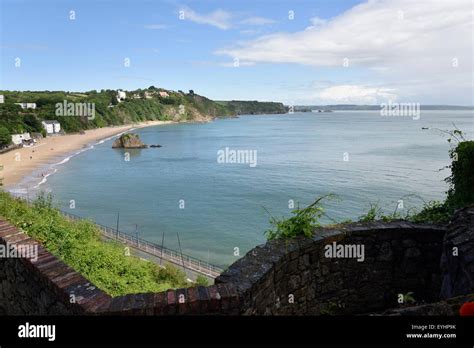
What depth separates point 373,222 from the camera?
17.8 ft

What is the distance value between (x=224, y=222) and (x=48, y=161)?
5157cm

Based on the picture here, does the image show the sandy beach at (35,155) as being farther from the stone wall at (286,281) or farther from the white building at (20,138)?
the stone wall at (286,281)

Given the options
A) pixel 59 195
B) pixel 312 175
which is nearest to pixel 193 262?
pixel 59 195

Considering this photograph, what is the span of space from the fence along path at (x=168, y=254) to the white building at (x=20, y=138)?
2757 inches

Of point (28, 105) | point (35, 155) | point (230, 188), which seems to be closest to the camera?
point (230, 188)

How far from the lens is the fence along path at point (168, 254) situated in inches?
894
